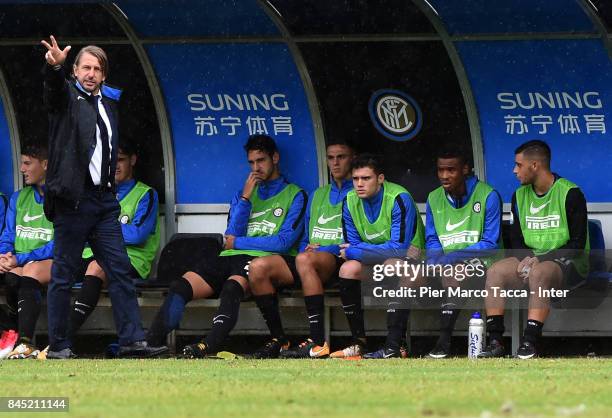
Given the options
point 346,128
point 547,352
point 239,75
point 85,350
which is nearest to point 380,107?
point 346,128

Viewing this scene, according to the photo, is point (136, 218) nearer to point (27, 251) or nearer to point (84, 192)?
point (27, 251)

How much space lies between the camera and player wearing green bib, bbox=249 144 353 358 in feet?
29.8

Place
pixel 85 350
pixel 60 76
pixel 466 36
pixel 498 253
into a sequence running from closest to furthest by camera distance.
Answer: pixel 60 76 → pixel 498 253 → pixel 466 36 → pixel 85 350

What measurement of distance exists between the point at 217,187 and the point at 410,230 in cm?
177

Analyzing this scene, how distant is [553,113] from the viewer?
9.98 meters

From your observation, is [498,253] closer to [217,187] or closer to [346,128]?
[346,128]

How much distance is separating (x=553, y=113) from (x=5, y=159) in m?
4.08

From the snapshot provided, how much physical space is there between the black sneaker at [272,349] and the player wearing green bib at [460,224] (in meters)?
0.93

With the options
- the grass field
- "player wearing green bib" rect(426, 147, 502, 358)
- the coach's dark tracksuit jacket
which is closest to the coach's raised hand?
the coach's dark tracksuit jacket

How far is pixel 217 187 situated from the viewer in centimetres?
1048

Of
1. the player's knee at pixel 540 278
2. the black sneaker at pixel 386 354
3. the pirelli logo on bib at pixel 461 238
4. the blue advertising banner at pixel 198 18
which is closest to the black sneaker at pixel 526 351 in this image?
the player's knee at pixel 540 278

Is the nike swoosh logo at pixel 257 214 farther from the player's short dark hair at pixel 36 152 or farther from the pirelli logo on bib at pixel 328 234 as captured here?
the player's short dark hair at pixel 36 152

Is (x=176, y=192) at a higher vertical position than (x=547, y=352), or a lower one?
higher

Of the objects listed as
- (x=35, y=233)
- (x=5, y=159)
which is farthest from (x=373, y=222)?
(x=5, y=159)
